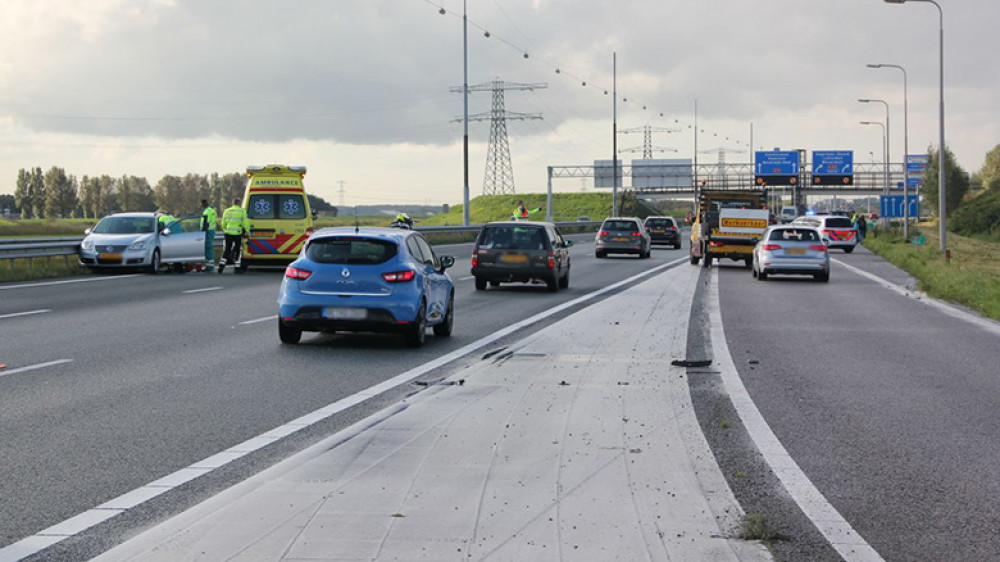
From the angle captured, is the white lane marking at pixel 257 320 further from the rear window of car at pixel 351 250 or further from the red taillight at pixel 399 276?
the red taillight at pixel 399 276

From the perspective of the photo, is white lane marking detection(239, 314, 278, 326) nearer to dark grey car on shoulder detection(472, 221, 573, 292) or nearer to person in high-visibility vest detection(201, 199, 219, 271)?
dark grey car on shoulder detection(472, 221, 573, 292)

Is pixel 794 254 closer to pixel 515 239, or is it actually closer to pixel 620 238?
pixel 515 239

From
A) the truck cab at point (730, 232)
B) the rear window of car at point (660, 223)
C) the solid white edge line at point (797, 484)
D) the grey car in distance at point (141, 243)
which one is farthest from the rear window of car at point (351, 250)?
the rear window of car at point (660, 223)

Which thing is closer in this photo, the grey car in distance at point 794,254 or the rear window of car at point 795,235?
the grey car in distance at point 794,254

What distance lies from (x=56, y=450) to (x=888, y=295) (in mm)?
20528

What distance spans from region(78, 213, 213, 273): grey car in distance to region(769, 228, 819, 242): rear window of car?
15.1 metres

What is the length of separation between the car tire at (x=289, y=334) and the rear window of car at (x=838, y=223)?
41.8m

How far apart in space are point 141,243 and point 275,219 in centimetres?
330

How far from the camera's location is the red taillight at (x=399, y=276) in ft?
45.8

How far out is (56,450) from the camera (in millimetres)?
7695

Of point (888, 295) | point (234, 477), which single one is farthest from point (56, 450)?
point (888, 295)

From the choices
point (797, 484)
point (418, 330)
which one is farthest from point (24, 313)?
point (797, 484)

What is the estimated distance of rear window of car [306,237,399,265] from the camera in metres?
14.1

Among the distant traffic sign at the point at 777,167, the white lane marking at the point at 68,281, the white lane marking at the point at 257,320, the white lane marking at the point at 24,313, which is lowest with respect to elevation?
the white lane marking at the point at 257,320
